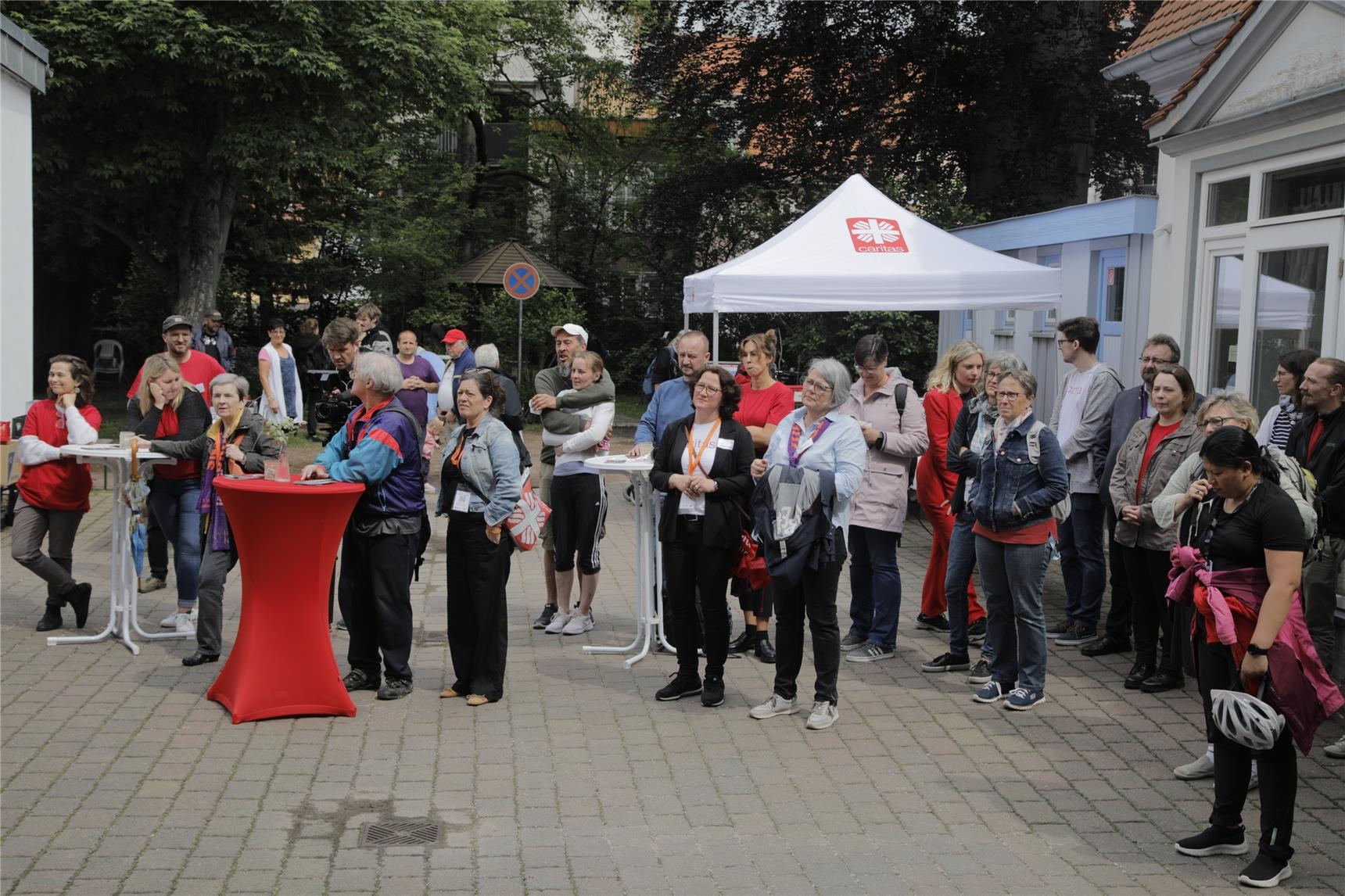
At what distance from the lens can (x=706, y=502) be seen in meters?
6.50

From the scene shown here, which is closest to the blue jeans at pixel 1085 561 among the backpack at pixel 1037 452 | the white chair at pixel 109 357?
the backpack at pixel 1037 452

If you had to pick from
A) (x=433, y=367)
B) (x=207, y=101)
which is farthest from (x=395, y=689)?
(x=207, y=101)

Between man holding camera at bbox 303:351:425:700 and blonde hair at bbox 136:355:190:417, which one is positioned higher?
blonde hair at bbox 136:355:190:417

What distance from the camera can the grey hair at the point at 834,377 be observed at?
6324 mm

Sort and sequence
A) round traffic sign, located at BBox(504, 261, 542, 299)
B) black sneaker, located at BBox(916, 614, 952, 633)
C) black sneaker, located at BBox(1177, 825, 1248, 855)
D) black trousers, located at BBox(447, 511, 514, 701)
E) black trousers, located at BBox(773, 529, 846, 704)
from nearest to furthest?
1. black sneaker, located at BBox(1177, 825, 1248, 855)
2. black trousers, located at BBox(773, 529, 846, 704)
3. black trousers, located at BBox(447, 511, 514, 701)
4. black sneaker, located at BBox(916, 614, 952, 633)
5. round traffic sign, located at BBox(504, 261, 542, 299)

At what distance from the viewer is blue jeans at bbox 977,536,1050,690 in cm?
654

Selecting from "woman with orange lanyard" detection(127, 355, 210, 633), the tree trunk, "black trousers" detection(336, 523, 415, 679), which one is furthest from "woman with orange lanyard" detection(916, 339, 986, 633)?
the tree trunk

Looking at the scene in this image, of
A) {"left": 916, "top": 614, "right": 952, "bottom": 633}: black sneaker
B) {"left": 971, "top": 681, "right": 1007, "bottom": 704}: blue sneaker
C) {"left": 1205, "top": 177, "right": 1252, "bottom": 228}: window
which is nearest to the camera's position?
{"left": 971, "top": 681, "right": 1007, "bottom": 704}: blue sneaker

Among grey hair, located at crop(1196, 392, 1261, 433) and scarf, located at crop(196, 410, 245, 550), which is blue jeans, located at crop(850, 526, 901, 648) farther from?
scarf, located at crop(196, 410, 245, 550)

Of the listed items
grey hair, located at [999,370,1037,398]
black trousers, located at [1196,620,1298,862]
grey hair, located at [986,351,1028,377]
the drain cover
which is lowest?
the drain cover

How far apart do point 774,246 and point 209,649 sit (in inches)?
254

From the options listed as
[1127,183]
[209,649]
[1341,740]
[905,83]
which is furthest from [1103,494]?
[1127,183]

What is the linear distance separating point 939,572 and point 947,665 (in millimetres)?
1123

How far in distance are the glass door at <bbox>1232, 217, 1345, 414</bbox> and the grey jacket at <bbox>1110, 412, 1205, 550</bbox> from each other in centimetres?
181
